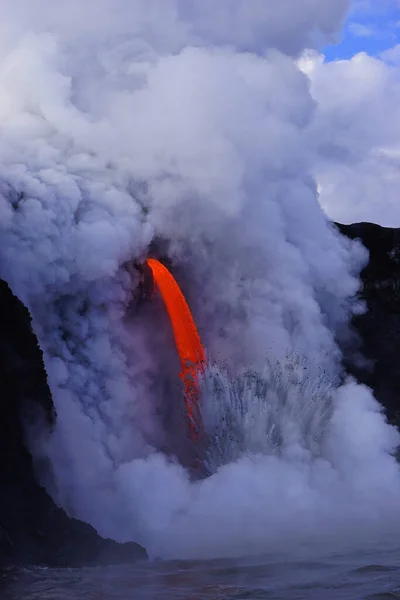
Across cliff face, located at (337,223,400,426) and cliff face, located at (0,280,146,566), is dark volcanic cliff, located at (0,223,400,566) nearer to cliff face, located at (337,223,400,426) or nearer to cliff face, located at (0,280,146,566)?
cliff face, located at (0,280,146,566)

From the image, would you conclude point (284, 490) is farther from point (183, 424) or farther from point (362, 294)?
A: point (362, 294)

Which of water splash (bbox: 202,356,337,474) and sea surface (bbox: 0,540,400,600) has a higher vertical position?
water splash (bbox: 202,356,337,474)

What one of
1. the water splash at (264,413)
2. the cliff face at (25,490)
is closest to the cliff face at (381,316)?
the water splash at (264,413)

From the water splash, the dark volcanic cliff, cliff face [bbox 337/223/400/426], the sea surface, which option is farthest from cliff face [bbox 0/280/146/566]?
cliff face [bbox 337/223/400/426]

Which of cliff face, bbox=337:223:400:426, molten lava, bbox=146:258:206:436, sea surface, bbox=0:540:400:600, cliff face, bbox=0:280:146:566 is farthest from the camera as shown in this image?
cliff face, bbox=337:223:400:426

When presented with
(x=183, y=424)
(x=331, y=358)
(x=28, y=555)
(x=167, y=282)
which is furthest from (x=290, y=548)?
(x=331, y=358)

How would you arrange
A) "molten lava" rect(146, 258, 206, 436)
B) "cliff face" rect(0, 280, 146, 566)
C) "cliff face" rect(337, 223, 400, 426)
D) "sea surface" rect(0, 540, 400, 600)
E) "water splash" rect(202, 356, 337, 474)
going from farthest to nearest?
1. "cliff face" rect(337, 223, 400, 426)
2. "molten lava" rect(146, 258, 206, 436)
3. "water splash" rect(202, 356, 337, 474)
4. "cliff face" rect(0, 280, 146, 566)
5. "sea surface" rect(0, 540, 400, 600)

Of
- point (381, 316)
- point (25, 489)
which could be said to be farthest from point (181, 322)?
point (381, 316)
